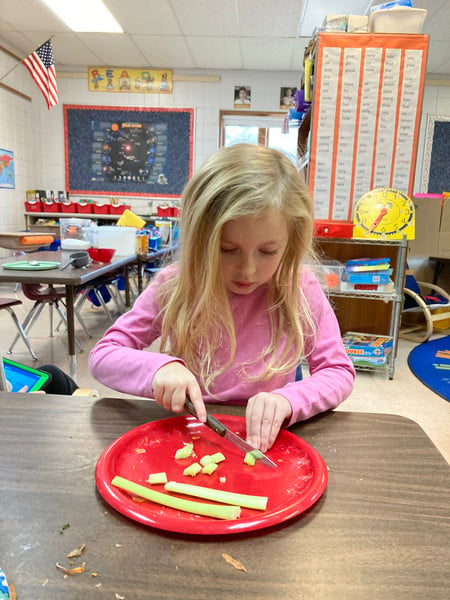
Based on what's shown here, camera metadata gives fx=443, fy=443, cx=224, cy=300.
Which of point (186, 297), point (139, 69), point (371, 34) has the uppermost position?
point (139, 69)

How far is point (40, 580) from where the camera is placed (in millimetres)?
366

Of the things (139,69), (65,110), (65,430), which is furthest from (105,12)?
(65,430)

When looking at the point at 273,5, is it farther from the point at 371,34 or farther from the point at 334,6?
the point at 371,34

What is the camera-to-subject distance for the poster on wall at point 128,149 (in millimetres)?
5781

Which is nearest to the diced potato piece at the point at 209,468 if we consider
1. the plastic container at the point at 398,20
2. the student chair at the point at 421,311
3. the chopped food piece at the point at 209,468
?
the chopped food piece at the point at 209,468

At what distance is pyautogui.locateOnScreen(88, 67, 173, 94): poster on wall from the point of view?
5.64 metres

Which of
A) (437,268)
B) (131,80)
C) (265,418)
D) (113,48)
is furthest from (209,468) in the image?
(131,80)

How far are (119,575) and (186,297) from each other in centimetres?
58

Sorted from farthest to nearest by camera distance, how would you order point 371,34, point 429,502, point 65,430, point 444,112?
point 444,112, point 371,34, point 65,430, point 429,502

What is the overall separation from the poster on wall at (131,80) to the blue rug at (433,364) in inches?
176

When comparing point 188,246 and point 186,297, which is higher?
point 188,246

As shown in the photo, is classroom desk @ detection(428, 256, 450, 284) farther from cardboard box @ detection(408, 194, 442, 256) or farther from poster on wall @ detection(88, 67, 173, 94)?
poster on wall @ detection(88, 67, 173, 94)

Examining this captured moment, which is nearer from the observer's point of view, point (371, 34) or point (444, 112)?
point (371, 34)

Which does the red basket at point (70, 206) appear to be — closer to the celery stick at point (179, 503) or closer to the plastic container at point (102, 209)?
the plastic container at point (102, 209)
